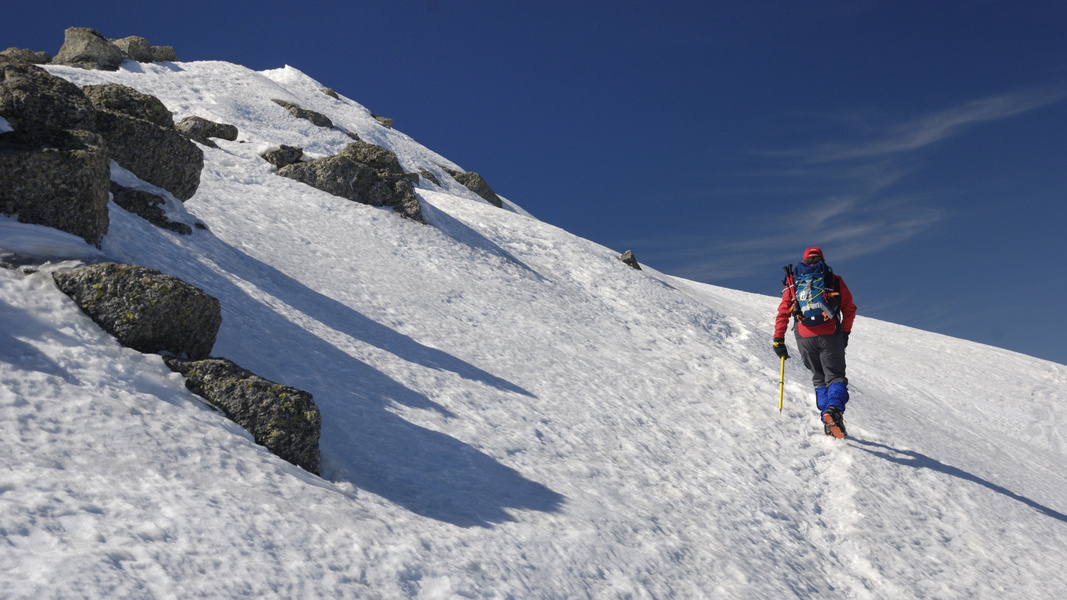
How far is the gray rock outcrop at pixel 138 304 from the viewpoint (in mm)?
6293

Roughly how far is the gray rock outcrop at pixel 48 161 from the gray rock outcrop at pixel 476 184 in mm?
35709

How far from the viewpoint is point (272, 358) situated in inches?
340

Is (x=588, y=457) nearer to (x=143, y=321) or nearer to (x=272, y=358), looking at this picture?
(x=272, y=358)

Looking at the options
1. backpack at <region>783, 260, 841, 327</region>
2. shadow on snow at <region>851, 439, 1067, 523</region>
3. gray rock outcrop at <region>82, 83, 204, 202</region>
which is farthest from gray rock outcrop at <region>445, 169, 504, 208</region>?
shadow on snow at <region>851, 439, 1067, 523</region>

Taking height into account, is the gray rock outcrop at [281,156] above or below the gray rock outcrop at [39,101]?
above

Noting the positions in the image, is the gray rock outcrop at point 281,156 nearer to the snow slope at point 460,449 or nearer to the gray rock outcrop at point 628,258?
the snow slope at point 460,449

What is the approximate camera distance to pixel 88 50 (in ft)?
139

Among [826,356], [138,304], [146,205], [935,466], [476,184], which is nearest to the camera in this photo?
[138,304]

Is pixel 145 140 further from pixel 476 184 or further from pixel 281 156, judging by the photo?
pixel 476 184

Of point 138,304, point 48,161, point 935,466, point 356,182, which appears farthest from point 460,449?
point 356,182

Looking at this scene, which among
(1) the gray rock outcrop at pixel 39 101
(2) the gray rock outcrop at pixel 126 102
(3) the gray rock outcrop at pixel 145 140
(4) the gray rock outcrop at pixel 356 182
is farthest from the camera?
(4) the gray rock outcrop at pixel 356 182

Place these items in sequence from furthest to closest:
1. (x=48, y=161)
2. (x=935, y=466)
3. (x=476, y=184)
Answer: (x=476, y=184), (x=935, y=466), (x=48, y=161)

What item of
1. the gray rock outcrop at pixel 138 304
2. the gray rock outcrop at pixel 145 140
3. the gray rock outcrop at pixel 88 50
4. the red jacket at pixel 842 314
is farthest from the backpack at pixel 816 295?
the gray rock outcrop at pixel 88 50

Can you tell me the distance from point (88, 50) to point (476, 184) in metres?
28.1
